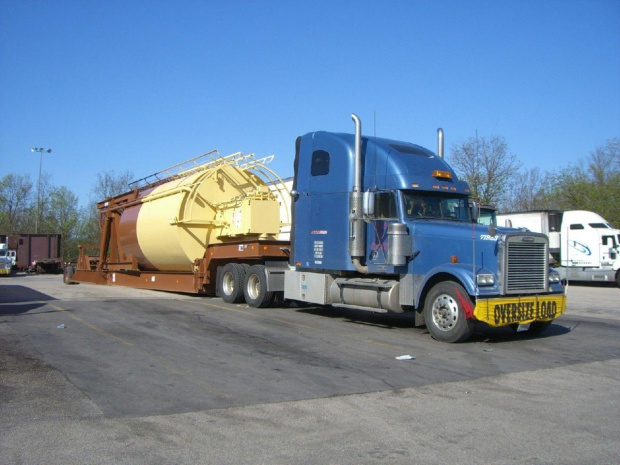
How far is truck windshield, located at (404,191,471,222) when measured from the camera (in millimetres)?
11984

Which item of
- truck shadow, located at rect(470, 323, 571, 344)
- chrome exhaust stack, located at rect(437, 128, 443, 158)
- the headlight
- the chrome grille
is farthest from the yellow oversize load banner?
chrome exhaust stack, located at rect(437, 128, 443, 158)

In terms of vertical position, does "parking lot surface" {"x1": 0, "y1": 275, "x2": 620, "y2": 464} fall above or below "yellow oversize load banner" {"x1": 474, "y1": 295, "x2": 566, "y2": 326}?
below

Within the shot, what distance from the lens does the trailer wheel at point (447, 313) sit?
34.6 ft

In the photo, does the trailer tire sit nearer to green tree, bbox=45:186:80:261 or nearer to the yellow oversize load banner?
the yellow oversize load banner

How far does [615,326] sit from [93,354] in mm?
11269

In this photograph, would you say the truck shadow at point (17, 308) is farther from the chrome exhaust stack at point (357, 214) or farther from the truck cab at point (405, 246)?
the chrome exhaust stack at point (357, 214)

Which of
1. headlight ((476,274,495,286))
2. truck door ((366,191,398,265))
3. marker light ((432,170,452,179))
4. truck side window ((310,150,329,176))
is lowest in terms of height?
headlight ((476,274,495,286))

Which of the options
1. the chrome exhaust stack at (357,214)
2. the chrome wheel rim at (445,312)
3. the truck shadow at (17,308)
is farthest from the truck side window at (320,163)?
the truck shadow at (17,308)

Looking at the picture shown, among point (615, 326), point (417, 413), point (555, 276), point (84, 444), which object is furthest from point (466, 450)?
point (615, 326)

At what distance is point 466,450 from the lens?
5281 mm

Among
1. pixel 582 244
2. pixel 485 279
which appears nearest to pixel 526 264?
pixel 485 279

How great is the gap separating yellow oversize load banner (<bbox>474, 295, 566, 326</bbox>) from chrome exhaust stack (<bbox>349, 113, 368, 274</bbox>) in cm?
305

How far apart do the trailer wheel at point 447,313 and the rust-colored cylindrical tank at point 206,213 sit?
7528mm

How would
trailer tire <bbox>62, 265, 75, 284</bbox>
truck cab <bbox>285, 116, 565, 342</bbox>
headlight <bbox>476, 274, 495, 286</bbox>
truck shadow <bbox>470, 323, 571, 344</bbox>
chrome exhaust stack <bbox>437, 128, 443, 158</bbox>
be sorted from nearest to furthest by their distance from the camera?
headlight <bbox>476, 274, 495, 286</bbox>, truck cab <bbox>285, 116, 565, 342</bbox>, truck shadow <bbox>470, 323, 571, 344</bbox>, chrome exhaust stack <bbox>437, 128, 443, 158</bbox>, trailer tire <bbox>62, 265, 75, 284</bbox>
